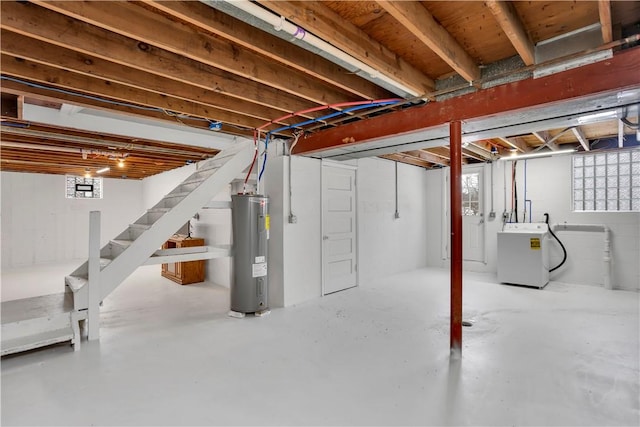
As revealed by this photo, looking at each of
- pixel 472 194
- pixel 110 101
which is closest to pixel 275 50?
pixel 110 101

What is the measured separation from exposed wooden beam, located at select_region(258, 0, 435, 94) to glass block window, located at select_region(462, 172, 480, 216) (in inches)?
175

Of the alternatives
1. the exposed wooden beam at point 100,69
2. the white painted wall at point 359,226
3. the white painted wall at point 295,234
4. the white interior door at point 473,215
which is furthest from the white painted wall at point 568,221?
the exposed wooden beam at point 100,69

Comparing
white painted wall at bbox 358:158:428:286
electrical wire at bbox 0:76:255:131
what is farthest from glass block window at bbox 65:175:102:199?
white painted wall at bbox 358:158:428:286

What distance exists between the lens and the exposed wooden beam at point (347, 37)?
1786 millimetres

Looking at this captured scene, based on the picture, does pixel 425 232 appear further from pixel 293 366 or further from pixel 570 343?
pixel 293 366

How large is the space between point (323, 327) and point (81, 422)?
208 centimetres

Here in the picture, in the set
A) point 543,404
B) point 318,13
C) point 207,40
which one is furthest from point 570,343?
point 207,40

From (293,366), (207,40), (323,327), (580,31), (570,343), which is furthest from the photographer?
(323,327)

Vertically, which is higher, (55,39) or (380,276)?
(55,39)

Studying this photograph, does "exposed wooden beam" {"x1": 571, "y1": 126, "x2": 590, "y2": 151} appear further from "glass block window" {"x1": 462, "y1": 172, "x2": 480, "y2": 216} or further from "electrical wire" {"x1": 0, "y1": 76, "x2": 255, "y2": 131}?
"electrical wire" {"x1": 0, "y1": 76, "x2": 255, "y2": 131}

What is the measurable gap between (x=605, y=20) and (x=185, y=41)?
2627mm

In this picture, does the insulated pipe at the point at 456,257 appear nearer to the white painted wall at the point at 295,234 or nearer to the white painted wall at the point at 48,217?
the white painted wall at the point at 295,234

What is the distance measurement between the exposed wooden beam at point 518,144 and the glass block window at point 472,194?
115cm

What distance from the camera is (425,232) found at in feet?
23.3
